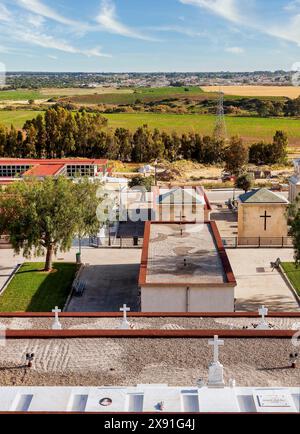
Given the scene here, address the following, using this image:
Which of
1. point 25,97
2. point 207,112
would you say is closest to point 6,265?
point 207,112

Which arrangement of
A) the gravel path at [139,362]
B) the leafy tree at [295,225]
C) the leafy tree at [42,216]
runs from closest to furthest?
the gravel path at [139,362] < the leafy tree at [295,225] < the leafy tree at [42,216]

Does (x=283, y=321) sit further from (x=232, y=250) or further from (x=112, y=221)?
(x=112, y=221)

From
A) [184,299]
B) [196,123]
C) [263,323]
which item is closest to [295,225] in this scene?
[184,299]

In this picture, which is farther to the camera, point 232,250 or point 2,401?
point 232,250

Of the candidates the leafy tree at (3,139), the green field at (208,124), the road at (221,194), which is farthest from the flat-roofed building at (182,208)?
the green field at (208,124)

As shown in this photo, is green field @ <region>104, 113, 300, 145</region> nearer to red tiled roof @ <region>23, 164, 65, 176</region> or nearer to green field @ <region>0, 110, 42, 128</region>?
green field @ <region>0, 110, 42, 128</region>

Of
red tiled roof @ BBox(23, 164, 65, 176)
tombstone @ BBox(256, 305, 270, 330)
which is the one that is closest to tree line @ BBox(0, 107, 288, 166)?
red tiled roof @ BBox(23, 164, 65, 176)

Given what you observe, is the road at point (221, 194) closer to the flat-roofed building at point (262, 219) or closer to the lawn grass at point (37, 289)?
the flat-roofed building at point (262, 219)

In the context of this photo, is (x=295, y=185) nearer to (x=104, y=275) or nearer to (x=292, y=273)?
(x=292, y=273)
